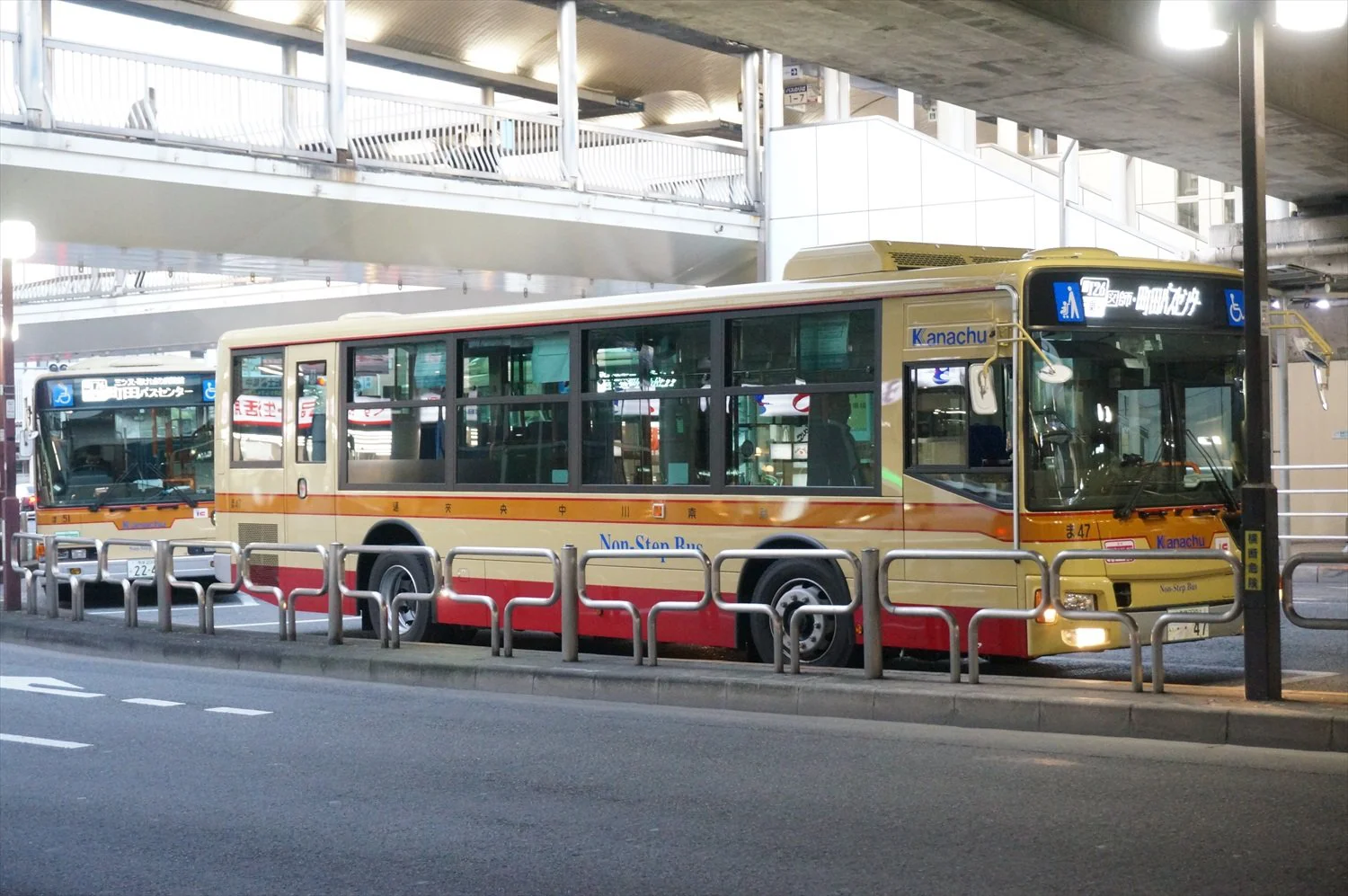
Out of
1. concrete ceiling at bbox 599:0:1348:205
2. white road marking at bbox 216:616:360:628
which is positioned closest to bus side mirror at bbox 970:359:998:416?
concrete ceiling at bbox 599:0:1348:205

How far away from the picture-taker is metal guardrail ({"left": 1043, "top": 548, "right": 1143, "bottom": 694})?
966 centimetres

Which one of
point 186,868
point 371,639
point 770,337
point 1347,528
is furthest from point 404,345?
point 1347,528

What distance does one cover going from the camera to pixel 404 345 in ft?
48.6

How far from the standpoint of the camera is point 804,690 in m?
10.5

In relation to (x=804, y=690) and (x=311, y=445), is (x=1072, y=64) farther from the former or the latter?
(x=311, y=445)

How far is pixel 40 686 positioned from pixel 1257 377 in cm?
968

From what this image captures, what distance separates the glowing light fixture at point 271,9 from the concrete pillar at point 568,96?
16.8ft

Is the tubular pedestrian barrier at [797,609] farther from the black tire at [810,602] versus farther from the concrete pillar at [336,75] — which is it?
the concrete pillar at [336,75]

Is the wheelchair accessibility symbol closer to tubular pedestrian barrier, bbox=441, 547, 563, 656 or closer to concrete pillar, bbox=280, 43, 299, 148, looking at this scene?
tubular pedestrian barrier, bbox=441, 547, 563, 656

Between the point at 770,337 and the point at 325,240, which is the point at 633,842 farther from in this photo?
the point at 325,240

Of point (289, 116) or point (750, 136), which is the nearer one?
point (289, 116)

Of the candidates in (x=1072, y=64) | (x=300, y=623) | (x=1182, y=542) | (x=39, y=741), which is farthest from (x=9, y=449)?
(x=1182, y=542)

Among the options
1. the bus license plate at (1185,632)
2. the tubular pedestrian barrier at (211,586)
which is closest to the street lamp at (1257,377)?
the bus license plate at (1185,632)

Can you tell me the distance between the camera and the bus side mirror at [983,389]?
34.7 ft
